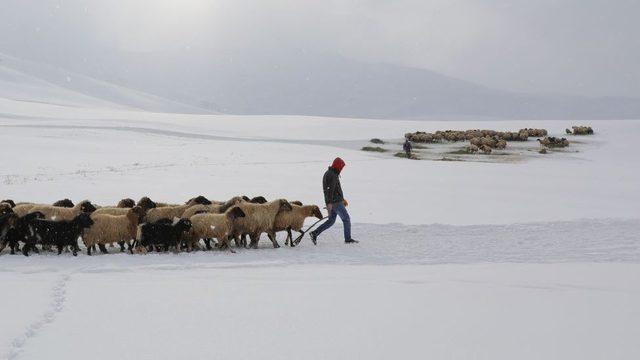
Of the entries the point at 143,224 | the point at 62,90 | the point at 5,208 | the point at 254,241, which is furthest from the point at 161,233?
the point at 62,90

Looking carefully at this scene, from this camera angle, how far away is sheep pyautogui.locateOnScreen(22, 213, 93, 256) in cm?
973

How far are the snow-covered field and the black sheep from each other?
27cm

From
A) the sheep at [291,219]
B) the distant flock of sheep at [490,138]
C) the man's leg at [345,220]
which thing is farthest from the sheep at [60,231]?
the distant flock of sheep at [490,138]

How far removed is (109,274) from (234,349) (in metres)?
3.80

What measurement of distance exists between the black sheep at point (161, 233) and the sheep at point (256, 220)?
3.22ft

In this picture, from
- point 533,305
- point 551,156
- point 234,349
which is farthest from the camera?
point 551,156

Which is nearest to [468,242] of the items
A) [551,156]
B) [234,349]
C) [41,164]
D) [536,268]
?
[536,268]

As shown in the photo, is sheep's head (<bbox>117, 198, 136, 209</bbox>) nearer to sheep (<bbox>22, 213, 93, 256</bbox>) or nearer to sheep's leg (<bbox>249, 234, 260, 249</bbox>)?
sheep (<bbox>22, 213, 93, 256</bbox>)

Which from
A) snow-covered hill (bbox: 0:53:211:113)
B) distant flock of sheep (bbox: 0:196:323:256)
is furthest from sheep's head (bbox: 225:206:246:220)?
snow-covered hill (bbox: 0:53:211:113)

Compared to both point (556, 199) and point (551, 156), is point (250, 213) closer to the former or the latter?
point (556, 199)

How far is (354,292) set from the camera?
23.1 ft

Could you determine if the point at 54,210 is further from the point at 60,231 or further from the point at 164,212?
the point at 164,212

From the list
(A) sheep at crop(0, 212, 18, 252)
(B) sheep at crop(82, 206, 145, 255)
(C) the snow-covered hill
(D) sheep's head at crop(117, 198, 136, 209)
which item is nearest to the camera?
(A) sheep at crop(0, 212, 18, 252)

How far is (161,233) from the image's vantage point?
10.2m
